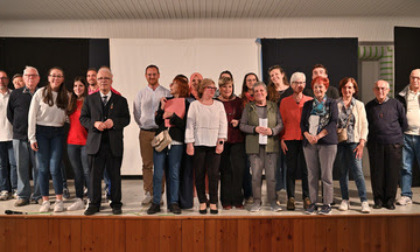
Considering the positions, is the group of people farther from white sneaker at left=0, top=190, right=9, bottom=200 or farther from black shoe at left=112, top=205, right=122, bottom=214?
white sneaker at left=0, top=190, right=9, bottom=200

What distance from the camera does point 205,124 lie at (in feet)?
11.4

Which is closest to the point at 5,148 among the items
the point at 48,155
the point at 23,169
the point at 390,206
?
the point at 23,169

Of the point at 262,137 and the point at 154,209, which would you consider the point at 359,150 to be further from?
the point at 154,209

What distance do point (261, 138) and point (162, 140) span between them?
3.27ft

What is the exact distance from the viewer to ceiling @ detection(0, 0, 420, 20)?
506cm

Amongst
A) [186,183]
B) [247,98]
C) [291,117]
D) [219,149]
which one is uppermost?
[247,98]

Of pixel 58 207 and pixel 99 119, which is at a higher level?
pixel 99 119

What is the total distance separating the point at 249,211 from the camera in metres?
3.58

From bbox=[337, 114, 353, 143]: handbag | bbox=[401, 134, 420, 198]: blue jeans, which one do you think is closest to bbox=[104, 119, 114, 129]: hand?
bbox=[337, 114, 353, 143]: handbag

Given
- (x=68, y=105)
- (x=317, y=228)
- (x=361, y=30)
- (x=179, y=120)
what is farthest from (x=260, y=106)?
(x=361, y=30)

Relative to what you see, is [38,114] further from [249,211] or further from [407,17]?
[407,17]

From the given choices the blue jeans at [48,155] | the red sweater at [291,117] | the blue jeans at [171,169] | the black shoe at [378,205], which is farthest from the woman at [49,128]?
the black shoe at [378,205]

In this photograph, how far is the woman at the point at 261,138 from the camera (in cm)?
357

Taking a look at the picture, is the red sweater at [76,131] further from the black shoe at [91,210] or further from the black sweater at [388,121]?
the black sweater at [388,121]
